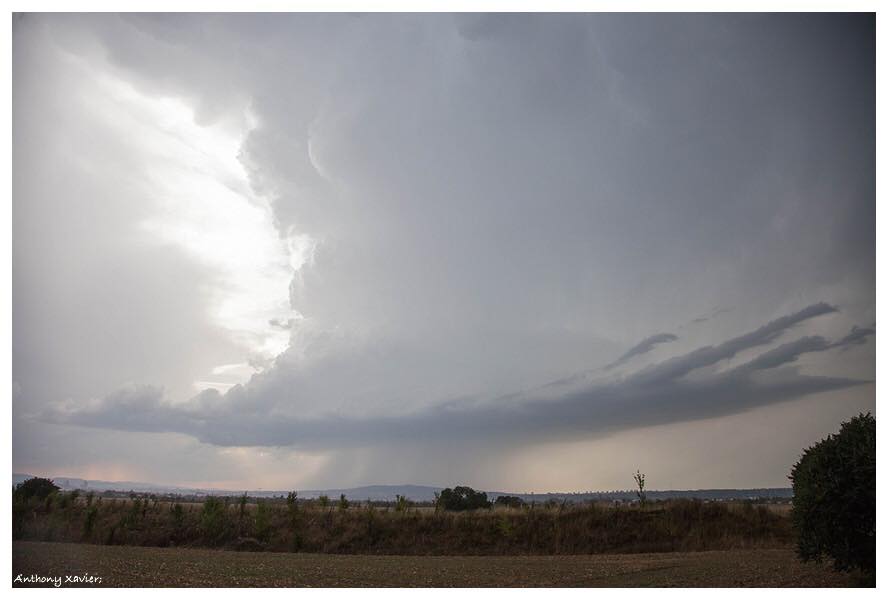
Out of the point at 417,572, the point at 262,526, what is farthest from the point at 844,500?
the point at 262,526

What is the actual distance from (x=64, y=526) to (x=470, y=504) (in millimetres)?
29396

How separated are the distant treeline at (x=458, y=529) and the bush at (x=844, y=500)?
16.7 metres

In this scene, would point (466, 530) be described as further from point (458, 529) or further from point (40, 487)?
point (40, 487)

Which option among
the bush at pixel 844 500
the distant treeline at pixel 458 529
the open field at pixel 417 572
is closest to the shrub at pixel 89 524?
the distant treeline at pixel 458 529

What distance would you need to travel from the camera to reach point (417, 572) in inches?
703

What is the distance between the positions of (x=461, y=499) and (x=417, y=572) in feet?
104

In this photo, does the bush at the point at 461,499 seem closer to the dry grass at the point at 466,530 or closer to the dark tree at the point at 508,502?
the dark tree at the point at 508,502

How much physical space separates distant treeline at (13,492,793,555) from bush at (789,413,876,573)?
1666 centimetres

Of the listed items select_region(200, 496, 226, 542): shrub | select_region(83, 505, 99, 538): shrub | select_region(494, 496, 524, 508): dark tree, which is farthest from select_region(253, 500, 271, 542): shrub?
select_region(494, 496, 524, 508): dark tree

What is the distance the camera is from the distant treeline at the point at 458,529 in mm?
28469

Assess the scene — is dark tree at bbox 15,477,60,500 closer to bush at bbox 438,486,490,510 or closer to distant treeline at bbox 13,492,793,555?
distant treeline at bbox 13,492,793,555
